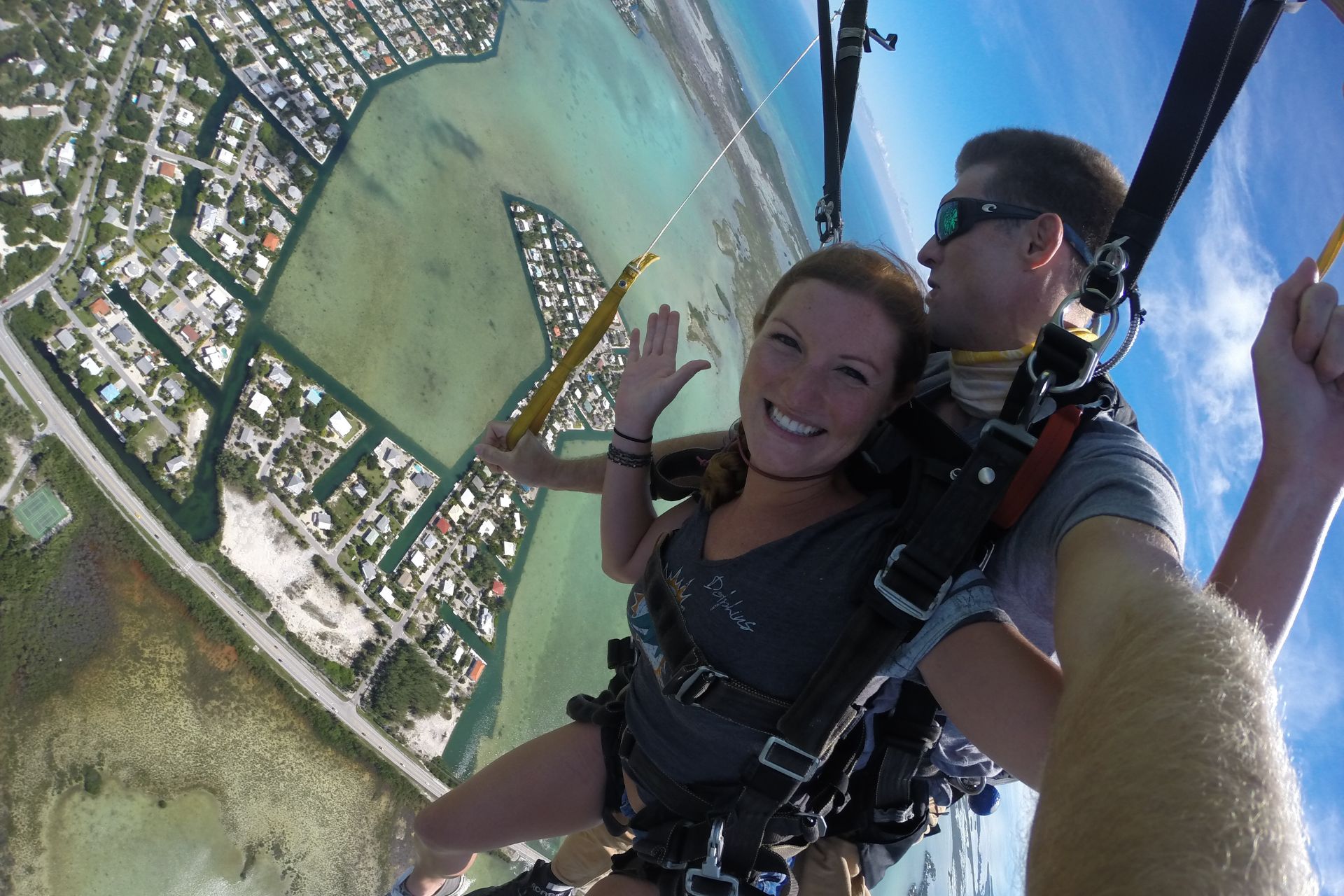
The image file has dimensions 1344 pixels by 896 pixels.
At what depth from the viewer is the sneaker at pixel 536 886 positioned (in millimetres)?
2225

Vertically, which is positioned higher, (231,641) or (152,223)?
(152,223)

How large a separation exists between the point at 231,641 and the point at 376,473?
2.31 metres

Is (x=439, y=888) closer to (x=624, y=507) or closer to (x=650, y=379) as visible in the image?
(x=624, y=507)

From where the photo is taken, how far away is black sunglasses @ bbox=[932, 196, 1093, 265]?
1.37 m

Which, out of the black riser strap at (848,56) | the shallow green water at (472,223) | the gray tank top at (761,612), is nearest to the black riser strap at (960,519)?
the gray tank top at (761,612)

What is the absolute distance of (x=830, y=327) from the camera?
1.29m

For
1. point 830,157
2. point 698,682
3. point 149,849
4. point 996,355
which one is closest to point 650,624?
point 698,682

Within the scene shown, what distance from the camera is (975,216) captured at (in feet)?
4.71

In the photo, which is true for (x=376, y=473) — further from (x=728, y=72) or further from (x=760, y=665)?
(x=728, y=72)

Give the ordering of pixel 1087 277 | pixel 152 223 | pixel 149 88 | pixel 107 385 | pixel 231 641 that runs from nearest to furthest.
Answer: pixel 1087 277 < pixel 231 641 < pixel 107 385 < pixel 152 223 < pixel 149 88

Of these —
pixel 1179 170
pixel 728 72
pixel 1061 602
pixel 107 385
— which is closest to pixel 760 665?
pixel 1061 602

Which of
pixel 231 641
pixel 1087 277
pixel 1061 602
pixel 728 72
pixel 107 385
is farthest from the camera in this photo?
pixel 728 72

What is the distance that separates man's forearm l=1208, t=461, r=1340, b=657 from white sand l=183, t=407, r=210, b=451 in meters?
8.20

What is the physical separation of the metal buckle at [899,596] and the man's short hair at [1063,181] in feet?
2.88
